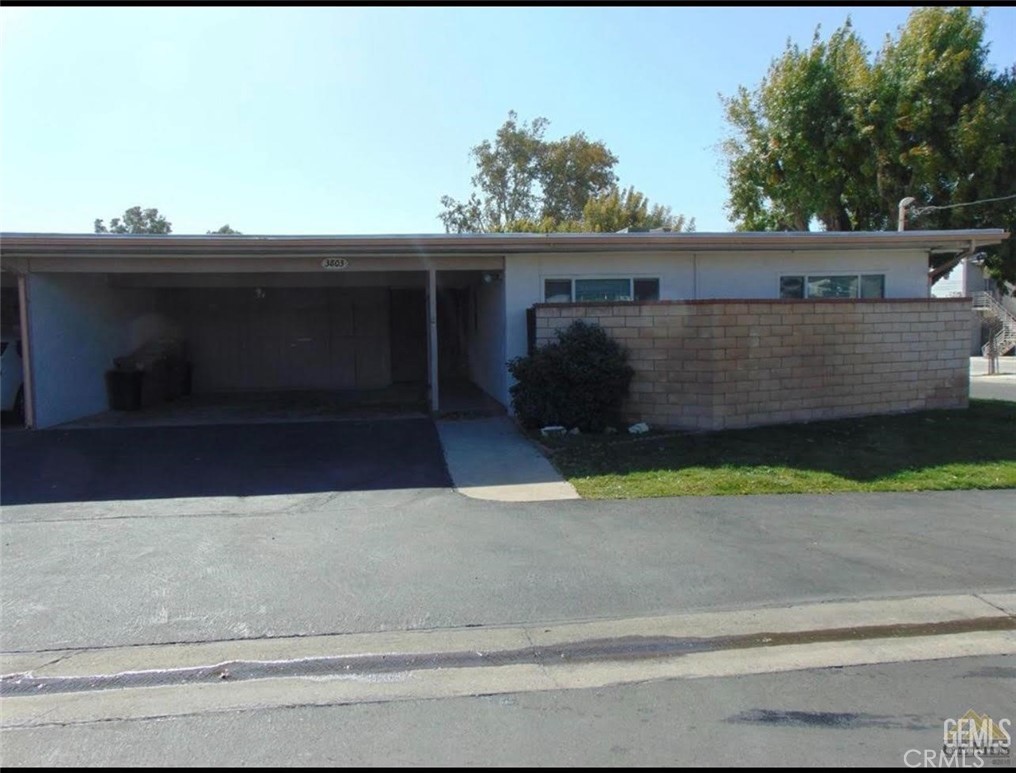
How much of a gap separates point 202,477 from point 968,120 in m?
22.5

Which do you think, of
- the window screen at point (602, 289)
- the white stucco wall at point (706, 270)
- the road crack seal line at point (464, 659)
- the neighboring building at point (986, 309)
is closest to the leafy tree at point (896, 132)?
the white stucco wall at point (706, 270)

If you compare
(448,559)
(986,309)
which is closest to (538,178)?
(986,309)

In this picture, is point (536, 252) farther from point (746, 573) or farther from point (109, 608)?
point (109, 608)

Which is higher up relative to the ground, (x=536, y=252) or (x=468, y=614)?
(x=536, y=252)

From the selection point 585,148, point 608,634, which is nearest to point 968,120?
point 608,634

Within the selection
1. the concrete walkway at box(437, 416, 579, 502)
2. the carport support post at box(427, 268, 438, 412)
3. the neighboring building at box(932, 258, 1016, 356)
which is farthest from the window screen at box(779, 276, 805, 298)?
the neighboring building at box(932, 258, 1016, 356)

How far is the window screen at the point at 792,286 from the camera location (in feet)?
47.7

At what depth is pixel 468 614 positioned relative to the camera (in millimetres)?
5457

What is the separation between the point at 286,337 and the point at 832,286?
13395 millimetres

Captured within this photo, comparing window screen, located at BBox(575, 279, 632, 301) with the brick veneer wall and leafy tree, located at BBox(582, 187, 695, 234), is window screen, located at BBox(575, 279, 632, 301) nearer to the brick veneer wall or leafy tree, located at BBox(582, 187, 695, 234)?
the brick veneer wall

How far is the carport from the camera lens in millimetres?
13047

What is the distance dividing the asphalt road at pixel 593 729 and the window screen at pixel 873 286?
11556 millimetres

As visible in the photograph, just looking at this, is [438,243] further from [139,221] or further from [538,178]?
[139,221]

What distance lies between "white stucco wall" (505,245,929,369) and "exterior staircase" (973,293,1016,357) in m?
27.1
